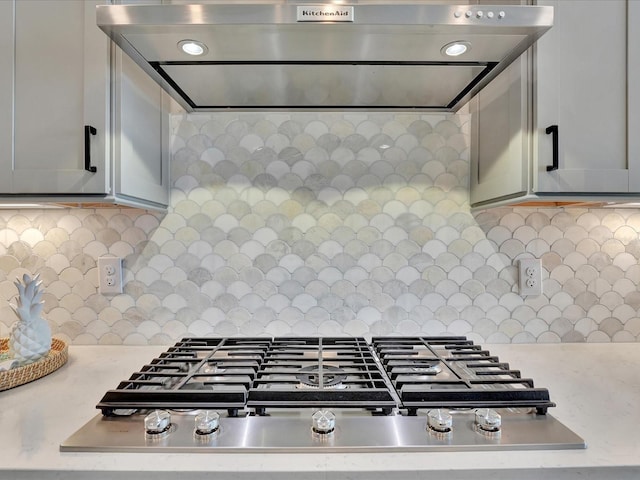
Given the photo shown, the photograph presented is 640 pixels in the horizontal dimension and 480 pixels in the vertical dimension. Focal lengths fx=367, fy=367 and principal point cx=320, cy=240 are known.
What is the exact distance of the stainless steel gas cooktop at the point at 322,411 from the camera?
0.68 meters

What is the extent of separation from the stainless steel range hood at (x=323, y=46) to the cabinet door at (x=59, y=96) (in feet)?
0.46

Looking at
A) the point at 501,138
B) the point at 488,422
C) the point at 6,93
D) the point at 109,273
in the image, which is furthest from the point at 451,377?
the point at 6,93

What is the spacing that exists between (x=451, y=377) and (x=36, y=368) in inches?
43.9

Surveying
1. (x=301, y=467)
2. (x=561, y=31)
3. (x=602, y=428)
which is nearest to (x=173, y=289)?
(x=301, y=467)

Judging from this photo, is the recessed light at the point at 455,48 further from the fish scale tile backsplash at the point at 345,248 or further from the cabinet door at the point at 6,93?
the cabinet door at the point at 6,93

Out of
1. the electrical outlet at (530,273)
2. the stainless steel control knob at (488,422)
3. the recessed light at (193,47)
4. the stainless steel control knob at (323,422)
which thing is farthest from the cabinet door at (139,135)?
the electrical outlet at (530,273)

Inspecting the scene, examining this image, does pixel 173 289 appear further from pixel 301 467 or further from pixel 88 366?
pixel 301 467

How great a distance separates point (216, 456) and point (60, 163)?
0.81 metres

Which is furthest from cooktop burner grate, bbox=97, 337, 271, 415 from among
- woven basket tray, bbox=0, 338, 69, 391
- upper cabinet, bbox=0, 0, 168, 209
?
upper cabinet, bbox=0, 0, 168, 209

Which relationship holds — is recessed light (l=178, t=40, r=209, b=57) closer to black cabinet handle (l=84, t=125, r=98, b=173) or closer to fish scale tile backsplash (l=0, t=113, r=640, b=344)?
black cabinet handle (l=84, t=125, r=98, b=173)

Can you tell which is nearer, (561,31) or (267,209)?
(561,31)

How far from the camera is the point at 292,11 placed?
0.78 metres

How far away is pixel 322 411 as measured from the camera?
738mm

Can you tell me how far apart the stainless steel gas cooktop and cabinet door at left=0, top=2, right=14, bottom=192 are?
25.1 inches
